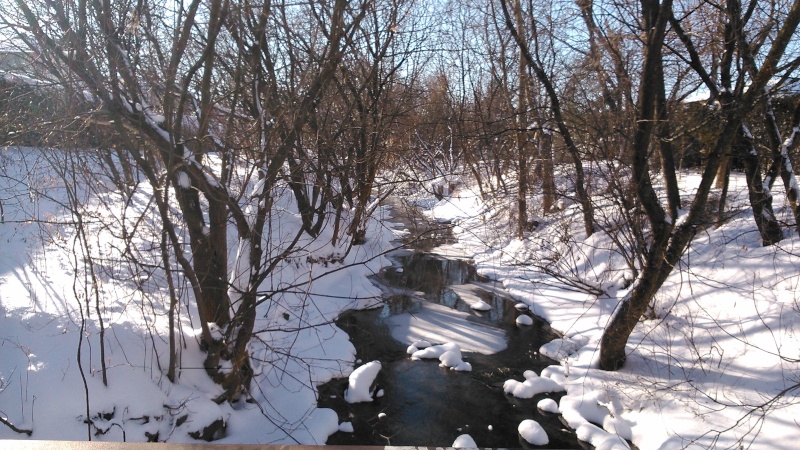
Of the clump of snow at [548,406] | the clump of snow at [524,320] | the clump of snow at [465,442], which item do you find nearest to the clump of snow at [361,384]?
the clump of snow at [465,442]

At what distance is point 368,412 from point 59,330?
3303 millimetres

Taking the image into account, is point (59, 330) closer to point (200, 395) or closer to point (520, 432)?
point (200, 395)

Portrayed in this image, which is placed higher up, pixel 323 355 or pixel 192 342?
pixel 192 342

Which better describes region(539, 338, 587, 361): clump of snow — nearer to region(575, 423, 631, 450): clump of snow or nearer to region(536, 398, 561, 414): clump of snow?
region(536, 398, 561, 414): clump of snow

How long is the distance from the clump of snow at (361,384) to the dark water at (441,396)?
8 centimetres

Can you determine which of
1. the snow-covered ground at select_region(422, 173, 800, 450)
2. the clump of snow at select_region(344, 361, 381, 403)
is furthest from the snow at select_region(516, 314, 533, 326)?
the clump of snow at select_region(344, 361, 381, 403)

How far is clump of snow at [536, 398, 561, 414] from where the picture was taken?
5.89 meters

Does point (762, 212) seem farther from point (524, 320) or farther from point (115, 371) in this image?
point (115, 371)

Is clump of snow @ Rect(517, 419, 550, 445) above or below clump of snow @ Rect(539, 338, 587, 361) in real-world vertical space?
below

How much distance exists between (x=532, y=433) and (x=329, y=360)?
2215mm

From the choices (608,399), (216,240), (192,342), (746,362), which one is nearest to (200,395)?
(192,342)

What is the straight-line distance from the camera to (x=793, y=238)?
6.80 meters

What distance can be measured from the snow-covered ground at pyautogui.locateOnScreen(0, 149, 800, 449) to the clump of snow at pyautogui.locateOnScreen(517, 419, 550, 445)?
15 mm

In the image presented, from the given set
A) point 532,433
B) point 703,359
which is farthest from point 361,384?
point 703,359
